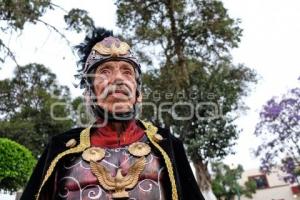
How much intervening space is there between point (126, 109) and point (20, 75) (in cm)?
621

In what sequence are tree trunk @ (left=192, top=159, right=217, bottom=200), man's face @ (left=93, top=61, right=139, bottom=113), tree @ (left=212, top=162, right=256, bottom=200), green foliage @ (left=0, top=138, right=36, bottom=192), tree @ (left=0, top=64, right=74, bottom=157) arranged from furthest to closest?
1. tree @ (left=212, top=162, right=256, bottom=200)
2. tree @ (left=0, top=64, right=74, bottom=157)
3. tree trunk @ (left=192, top=159, right=217, bottom=200)
4. green foliage @ (left=0, top=138, right=36, bottom=192)
5. man's face @ (left=93, top=61, right=139, bottom=113)

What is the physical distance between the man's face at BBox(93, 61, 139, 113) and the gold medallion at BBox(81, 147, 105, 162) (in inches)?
11.1

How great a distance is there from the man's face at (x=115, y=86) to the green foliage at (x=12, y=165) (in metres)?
9.29

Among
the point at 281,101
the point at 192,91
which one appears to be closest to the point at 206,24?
the point at 192,91

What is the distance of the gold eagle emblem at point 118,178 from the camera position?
2682 mm

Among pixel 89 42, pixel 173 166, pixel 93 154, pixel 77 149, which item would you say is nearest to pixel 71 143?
pixel 77 149

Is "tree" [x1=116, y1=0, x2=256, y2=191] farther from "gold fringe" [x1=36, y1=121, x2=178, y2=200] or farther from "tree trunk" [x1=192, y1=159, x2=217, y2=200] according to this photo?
"gold fringe" [x1=36, y1=121, x2=178, y2=200]

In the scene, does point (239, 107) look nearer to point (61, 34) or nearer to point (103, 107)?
point (61, 34)

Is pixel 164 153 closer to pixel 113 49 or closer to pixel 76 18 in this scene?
pixel 113 49

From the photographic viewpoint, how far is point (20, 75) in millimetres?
8641

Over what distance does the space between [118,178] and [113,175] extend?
0.06 metres

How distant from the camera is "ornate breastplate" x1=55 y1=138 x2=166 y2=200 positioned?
269cm

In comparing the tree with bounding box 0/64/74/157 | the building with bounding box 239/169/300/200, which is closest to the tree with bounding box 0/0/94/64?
the tree with bounding box 0/64/74/157

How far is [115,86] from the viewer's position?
9.64 ft
